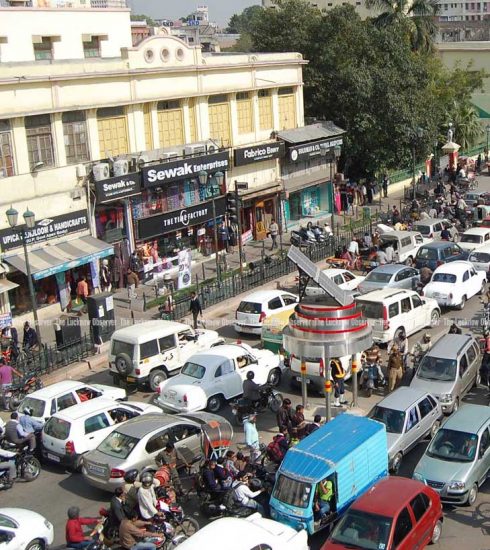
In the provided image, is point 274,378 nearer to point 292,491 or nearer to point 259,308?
point 259,308

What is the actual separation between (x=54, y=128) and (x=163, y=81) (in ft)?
21.0

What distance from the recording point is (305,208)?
150 feet

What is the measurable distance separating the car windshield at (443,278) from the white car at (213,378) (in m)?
8.84

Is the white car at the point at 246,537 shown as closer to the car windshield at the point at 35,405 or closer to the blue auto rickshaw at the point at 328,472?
the blue auto rickshaw at the point at 328,472

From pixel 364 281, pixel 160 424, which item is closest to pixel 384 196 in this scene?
pixel 364 281

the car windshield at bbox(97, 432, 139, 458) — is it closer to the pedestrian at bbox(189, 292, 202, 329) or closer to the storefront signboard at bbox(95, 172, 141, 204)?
the pedestrian at bbox(189, 292, 202, 329)

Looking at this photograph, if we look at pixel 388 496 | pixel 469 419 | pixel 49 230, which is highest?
pixel 49 230

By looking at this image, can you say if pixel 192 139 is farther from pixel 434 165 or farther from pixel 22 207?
pixel 434 165

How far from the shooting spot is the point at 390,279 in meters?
28.9

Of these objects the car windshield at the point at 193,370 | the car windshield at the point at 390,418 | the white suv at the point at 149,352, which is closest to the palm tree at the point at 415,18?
the white suv at the point at 149,352

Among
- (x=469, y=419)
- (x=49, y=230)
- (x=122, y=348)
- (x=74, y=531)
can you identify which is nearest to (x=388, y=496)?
(x=469, y=419)

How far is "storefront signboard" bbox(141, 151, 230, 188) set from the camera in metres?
34.0

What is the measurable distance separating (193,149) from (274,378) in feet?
52.5

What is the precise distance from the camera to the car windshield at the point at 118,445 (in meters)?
16.9
